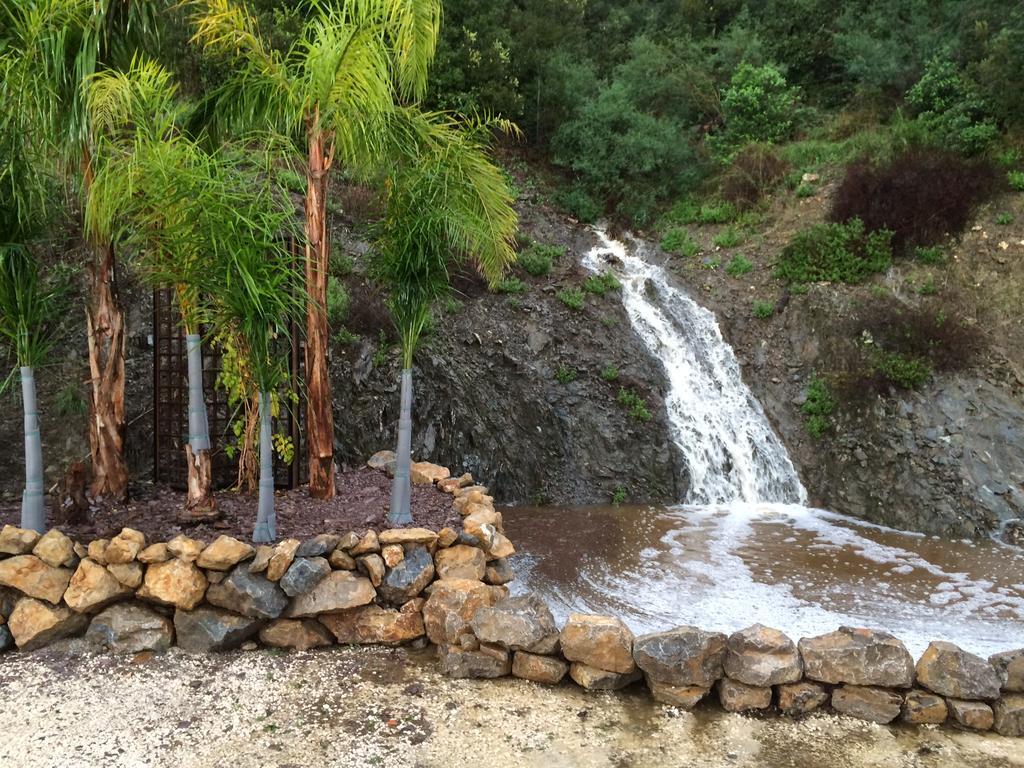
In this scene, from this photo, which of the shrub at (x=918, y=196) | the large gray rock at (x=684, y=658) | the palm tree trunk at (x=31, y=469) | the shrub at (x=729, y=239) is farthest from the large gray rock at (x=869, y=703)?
the shrub at (x=729, y=239)

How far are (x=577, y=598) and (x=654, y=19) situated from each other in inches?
735

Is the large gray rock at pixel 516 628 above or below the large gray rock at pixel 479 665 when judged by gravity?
above

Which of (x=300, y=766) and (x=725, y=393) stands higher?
(x=725, y=393)

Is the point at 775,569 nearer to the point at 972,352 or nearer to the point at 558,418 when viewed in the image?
the point at 558,418

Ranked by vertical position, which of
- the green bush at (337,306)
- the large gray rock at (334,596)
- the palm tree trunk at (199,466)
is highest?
the green bush at (337,306)

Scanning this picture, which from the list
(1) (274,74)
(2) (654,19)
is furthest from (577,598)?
(2) (654,19)

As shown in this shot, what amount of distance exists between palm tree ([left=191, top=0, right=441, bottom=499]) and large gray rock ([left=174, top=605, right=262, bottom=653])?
1534 mm

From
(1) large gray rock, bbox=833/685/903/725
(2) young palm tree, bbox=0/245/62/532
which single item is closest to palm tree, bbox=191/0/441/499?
(2) young palm tree, bbox=0/245/62/532

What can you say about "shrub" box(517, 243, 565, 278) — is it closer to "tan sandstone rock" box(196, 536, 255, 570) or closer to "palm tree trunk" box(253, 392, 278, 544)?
"palm tree trunk" box(253, 392, 278, 544)

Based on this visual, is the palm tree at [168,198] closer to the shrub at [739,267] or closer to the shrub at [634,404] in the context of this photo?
the shrub at [634,404]

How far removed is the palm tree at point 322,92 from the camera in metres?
5.00

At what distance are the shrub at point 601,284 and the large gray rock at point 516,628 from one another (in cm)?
801

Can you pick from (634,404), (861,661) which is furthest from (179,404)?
(634,404)

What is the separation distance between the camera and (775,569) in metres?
6.99
